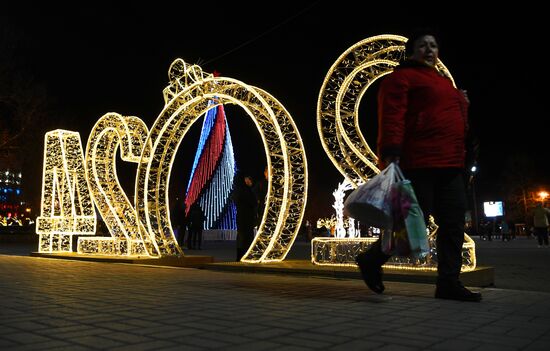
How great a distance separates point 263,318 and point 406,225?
1.36m

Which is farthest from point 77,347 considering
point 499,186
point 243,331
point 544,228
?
point 499,186

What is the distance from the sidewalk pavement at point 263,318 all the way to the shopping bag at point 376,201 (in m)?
0.75

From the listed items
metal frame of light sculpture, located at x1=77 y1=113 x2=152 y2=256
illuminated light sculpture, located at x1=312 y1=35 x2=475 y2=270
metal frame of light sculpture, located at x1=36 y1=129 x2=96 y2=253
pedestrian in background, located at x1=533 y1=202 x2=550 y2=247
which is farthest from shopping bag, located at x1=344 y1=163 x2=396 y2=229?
pedestrian in background, located at x1=533 y1=202 x2=550 y2=247

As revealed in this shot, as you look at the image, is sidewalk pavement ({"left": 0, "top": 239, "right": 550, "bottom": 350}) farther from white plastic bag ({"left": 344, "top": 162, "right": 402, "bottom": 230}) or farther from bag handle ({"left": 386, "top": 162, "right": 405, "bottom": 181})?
bag handle ({"left": 386, "top": 162, "right": 405, "bottom": 181})

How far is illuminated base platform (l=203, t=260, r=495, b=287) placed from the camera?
6.39 meters

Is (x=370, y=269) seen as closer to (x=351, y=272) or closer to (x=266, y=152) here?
(x=351, y=272)

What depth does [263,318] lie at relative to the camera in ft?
13.0

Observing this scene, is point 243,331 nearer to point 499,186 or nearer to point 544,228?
point 544,228

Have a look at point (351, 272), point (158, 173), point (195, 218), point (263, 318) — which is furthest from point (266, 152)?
point (195, 218)

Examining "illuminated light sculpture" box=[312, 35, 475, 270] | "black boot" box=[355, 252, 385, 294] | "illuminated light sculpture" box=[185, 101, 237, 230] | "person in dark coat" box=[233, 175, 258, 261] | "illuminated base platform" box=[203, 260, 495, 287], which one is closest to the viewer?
"black boot" box=[355, 252, 385, 294]

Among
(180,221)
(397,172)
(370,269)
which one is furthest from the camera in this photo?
(180,221)

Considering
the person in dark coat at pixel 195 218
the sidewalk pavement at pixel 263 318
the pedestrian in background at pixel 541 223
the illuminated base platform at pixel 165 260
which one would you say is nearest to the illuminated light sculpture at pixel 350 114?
the sidewalk pavement at pixel 263 318

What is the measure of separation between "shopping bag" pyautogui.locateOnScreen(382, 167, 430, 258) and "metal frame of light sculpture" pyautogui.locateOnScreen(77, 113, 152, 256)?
324 inches

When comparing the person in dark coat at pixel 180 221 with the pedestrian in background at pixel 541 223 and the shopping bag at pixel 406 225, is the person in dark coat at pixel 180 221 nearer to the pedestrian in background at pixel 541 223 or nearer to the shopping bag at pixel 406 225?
the pedestrian in background at pixel 541 223
